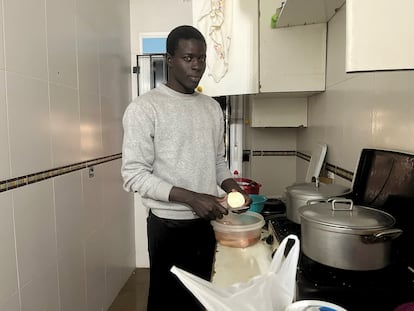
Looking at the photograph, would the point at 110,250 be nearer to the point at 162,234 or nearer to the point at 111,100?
the point at 111,100

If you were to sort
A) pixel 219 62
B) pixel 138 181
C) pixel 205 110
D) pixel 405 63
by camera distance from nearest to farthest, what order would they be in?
pixel 405 63 < pixel 138 181 < pixel 205 110 < pixel 219 62

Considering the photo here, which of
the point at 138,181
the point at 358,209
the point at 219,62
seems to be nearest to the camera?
the point at 358,209

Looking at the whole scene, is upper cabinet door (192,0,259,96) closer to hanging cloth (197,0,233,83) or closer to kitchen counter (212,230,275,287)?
hanging cloth (197,0,233,83)

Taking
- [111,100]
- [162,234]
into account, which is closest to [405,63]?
[162,234]

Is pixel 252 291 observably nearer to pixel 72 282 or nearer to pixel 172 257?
pixel 172 257

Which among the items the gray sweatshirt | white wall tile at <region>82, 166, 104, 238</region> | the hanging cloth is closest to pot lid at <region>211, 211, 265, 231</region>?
the gray sweatshirt

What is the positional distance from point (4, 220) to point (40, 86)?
575mm

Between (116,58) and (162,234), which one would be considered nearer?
(162,234)

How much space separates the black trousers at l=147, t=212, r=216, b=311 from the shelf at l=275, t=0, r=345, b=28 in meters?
0.92

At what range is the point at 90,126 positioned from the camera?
194cm

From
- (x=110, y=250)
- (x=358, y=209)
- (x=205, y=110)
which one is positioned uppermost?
(x=205, y=110)

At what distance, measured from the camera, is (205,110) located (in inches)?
50.1

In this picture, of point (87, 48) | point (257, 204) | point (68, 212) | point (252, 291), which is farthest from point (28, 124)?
point (252, 291)

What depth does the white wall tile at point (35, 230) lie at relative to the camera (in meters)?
1.23
